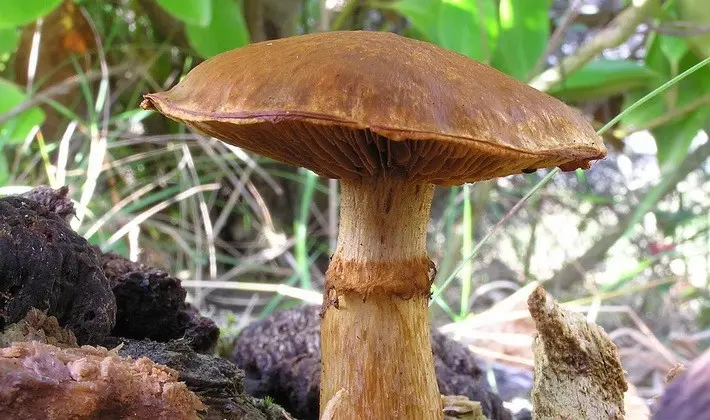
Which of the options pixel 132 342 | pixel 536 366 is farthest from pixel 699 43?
pixel 132 342

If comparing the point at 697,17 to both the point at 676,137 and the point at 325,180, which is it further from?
the point at 325,180

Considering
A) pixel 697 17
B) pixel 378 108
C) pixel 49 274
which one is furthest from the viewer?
pixel 697 17

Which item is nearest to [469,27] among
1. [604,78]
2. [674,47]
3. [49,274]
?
[604,78]

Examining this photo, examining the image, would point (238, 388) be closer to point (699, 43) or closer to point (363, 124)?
point (363, 124)

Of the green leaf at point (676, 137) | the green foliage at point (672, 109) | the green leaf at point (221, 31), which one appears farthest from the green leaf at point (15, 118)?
the green leaf at point (676, 137)

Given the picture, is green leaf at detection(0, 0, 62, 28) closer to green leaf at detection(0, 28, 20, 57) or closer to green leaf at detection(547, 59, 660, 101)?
green leaf at detection(0, 28, 20, 57)

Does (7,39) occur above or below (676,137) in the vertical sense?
above
